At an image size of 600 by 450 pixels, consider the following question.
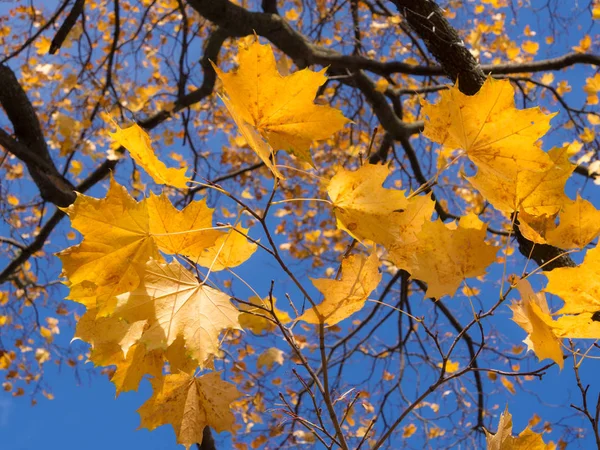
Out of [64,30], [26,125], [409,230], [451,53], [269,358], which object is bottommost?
[409,230]

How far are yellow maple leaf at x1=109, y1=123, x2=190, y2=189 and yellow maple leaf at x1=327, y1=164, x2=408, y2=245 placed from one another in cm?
21

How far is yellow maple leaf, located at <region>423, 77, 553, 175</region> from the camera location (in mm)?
698

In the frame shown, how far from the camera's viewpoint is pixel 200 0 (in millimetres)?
2488

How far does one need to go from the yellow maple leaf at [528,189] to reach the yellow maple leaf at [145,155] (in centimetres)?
43

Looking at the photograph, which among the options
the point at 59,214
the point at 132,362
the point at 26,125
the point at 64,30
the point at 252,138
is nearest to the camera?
the point at 252,138

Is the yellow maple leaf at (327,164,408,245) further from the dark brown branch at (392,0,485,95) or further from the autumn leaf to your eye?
the dark brown branch at (392,0,485,95)

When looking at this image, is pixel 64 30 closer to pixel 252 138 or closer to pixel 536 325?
pixel 252 138

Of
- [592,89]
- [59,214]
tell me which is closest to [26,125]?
[59,214]

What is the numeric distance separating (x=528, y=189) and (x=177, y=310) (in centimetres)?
53

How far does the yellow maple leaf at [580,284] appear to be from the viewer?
0.63 meters

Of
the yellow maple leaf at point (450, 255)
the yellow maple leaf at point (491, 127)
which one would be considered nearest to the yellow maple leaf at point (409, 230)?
the yellow maple leaf at point (450, 255)

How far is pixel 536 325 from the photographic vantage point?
66 cm

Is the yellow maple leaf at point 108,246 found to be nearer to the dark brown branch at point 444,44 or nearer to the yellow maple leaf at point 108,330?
the yellow maple leaf at point 108,330

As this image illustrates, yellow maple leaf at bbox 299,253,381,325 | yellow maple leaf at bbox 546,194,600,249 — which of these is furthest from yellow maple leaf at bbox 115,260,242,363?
yellow maple leaf at bbox 546,194,600,249
